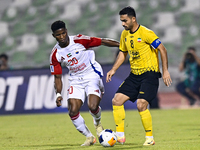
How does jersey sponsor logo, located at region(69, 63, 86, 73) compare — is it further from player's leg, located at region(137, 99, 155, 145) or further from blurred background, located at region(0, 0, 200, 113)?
blurred background, located at region(0, 0, 200, 113)

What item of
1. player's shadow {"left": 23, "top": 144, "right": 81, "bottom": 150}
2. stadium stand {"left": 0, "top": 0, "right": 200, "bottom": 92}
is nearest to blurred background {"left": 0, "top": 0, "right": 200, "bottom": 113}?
stadium stand {"left": 0, "top": 0, "right": 200, "bottom": 92}

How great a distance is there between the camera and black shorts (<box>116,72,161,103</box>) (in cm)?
544

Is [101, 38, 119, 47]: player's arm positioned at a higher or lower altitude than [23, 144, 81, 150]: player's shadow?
higher

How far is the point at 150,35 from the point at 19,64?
11936 millimetres

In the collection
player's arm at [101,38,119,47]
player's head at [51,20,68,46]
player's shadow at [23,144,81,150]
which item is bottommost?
player's shadow at [23,144,81,150]

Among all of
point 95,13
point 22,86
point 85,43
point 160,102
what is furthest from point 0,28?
point 85,43

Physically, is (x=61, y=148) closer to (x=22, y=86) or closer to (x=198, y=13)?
(x=22, y=86)

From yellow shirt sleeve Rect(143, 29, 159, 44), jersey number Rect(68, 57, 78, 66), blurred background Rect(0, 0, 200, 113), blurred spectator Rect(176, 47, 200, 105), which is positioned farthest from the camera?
blurred background Rect(0, 0, 200, 113)

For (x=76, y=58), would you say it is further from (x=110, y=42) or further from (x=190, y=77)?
(x=190, y=77)

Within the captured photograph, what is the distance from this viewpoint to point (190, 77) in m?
13.9

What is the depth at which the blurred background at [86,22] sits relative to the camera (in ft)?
65.3

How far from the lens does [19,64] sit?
54.2 feet

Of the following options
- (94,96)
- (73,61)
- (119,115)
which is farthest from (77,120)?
(73,61)

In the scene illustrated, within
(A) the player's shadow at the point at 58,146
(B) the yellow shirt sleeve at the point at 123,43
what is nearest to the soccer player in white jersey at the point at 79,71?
(A) the player's shadow at the point at 58,146
